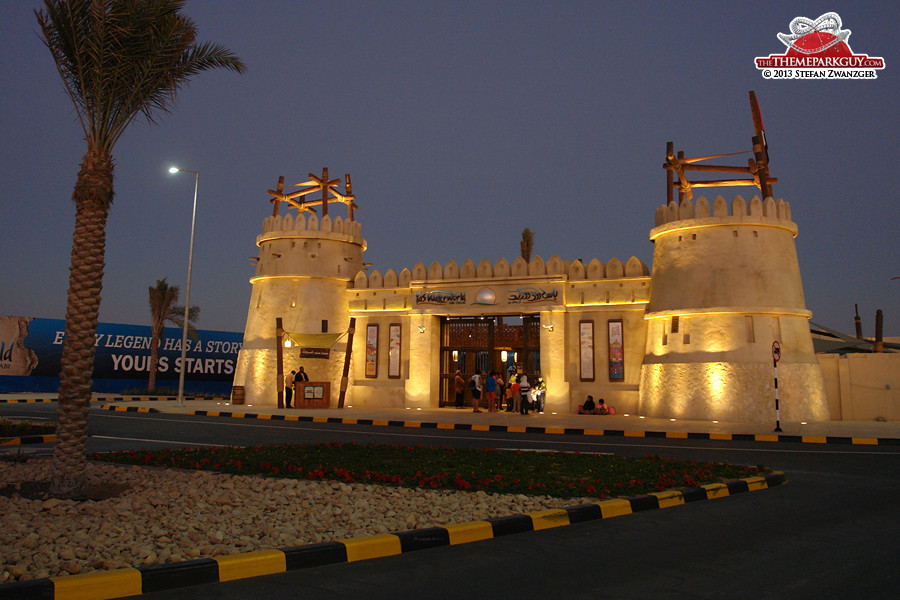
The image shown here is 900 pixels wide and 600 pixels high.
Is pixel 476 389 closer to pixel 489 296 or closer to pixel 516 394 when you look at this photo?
pixel 516 394

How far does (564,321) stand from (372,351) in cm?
810

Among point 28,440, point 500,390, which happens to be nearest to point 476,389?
point 500,390

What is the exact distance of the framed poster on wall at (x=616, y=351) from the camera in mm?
24641

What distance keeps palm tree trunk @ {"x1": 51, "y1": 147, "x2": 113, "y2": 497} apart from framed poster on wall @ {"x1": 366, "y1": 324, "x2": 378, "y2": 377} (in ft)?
64.1

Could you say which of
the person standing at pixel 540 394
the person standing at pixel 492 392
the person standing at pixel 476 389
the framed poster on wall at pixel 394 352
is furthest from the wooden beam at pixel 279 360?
the person standing at pixel 540 394

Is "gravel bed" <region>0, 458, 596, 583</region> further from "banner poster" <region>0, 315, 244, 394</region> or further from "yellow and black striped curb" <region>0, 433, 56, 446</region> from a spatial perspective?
"banner poster" <region>0, 315, 244, 394</region>

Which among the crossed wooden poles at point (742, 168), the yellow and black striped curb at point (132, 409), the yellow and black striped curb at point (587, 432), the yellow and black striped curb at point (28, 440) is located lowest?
the yellow and black striped curb at point (28, 440)

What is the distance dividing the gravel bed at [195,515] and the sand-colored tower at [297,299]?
1955cm

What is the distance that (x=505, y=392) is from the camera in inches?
1083

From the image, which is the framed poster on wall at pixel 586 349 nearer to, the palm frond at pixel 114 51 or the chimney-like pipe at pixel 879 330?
the chimney-like pipe at pixel 879 330

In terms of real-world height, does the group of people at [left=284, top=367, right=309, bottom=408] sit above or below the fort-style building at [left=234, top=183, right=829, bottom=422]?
below

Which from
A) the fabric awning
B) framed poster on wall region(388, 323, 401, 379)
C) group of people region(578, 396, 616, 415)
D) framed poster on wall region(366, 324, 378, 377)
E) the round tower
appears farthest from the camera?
framed poster on wall region(366, 324, 378, 377)

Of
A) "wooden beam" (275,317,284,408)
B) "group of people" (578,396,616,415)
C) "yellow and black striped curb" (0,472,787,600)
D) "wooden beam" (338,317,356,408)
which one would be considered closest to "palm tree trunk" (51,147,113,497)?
"yellow and black striped curb" (0,472,787,600)

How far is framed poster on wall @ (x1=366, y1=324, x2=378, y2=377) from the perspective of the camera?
28188 mm
